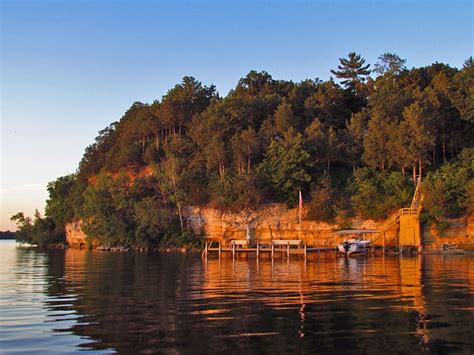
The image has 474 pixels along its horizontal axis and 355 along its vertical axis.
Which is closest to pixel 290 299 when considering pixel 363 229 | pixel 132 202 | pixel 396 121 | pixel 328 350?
pixel 328 350

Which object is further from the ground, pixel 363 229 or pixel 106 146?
pixel 106 146

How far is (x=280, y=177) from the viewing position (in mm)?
61938

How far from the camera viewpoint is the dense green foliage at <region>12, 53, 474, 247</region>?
2393 inches

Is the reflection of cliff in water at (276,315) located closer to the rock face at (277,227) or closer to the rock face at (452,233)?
the rock face at (452,233)

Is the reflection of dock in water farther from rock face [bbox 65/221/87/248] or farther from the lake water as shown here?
rock face [bbox 65/221/87/248]

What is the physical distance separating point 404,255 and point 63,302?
39.4 meters

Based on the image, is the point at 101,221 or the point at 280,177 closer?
the point at 280,177

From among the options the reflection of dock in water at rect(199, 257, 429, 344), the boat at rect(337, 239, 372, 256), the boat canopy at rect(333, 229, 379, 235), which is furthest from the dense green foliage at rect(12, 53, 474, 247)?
the reflection of dock in water at rect(199, 257, 429, 344)

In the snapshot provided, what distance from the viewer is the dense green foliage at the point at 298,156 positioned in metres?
60.8

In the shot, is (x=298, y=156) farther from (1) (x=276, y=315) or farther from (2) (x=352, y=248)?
(1) (x=276, y=315)

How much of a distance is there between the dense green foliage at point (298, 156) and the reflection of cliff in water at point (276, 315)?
123 feet

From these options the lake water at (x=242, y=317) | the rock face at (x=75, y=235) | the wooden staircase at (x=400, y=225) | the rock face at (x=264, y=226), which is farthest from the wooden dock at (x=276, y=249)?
the rock face at (x=75, y=235)

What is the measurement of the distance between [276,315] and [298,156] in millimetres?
49244

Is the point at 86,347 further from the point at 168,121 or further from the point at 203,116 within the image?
the point at 168,121
